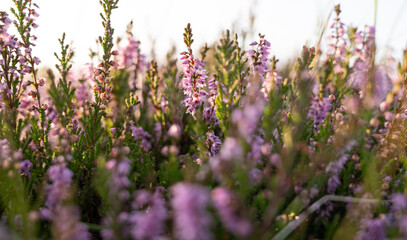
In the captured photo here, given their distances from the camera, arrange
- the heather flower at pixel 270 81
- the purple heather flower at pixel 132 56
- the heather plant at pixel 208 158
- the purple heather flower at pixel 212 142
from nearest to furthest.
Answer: the heather plant at pixel 208 158, the heather flower at pixel 270 81, the purple heather flower at pixel 212 142, the purple heather flower at pixel 132 56

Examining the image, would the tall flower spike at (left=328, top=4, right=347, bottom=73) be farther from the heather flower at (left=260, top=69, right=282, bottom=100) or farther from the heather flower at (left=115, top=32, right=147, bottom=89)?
the heather flower at (left=115, top=32, right=147, bottom=89)

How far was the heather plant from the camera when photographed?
141 cm

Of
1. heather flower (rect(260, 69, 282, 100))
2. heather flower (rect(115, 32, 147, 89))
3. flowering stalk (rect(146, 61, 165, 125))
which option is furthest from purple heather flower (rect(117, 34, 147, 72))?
heather flower (rect(260, 69, 282, 100))

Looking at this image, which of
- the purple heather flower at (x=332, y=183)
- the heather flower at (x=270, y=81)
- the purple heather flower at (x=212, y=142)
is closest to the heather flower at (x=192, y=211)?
the heather flower at (x=270, y=81)

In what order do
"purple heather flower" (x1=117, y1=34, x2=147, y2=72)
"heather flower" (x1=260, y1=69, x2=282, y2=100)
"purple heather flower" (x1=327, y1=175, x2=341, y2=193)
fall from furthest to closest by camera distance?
1. "purple heather flower" (x1=117, y1=34, x2=147, y2=72)
2. "purple heather flower" (x1=327, y1=175, x2=341, y2=193)
3. "heather flower" (x1=260, y1=69, x2=282, y2=100)

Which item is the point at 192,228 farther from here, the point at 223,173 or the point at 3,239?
the point at 3,239

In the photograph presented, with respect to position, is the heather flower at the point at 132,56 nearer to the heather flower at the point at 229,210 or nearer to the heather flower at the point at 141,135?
the heather flower at the point at 141,135

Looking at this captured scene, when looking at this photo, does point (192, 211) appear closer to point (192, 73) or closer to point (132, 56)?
point (192, 73)

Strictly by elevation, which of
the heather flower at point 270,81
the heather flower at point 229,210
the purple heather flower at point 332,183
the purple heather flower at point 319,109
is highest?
the heather flower at point 270,81

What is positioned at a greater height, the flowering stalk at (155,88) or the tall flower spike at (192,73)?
the tall flower spike at (192,73)

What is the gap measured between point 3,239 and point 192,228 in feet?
2.69

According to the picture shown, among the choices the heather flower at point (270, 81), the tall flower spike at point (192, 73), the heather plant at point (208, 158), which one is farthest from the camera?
the tall flower spike at point (192, 73)

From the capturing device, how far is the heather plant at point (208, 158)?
4.63 feet

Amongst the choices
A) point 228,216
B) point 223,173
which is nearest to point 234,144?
point 223,173
